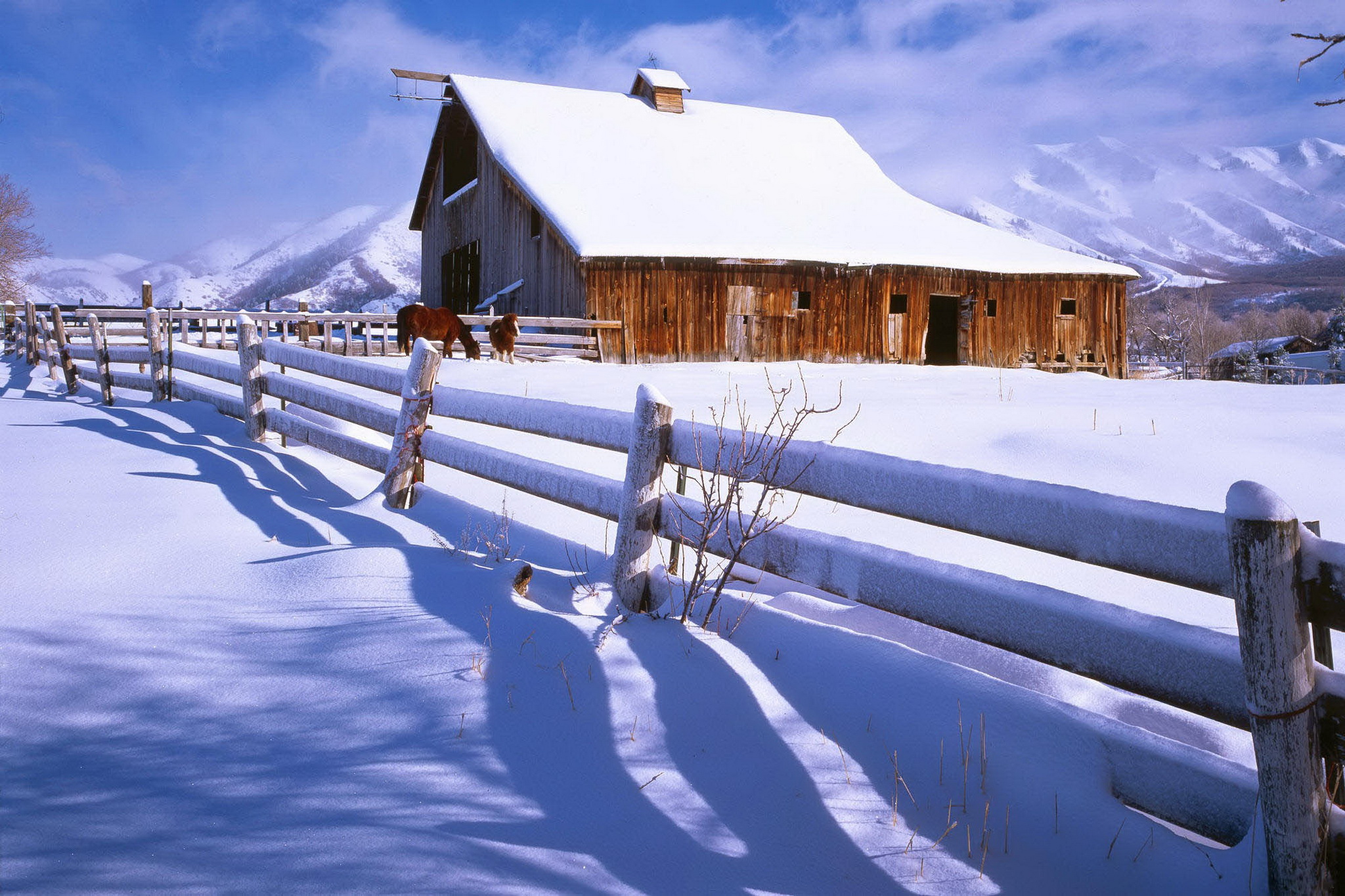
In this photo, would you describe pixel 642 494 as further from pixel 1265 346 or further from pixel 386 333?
pixel 1265 346

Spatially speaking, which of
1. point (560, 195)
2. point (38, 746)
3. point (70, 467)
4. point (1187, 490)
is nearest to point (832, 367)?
point (560, 195)

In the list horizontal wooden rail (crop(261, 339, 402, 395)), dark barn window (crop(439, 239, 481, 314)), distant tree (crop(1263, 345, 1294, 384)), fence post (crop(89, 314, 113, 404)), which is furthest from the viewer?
distant tree (crop(1263, 345, 1294, 384))

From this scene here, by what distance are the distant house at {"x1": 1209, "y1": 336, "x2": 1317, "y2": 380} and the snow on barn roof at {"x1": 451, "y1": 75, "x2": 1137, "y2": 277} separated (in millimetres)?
31202

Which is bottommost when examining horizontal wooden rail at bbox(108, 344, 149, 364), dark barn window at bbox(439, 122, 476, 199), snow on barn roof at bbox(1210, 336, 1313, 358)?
horizontal wooden rail at bbox(108, 344, 149, 364)

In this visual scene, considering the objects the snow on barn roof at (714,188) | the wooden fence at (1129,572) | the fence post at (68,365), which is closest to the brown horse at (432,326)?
the snow on barn roof at (714,188)

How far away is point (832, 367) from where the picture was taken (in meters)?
17.8

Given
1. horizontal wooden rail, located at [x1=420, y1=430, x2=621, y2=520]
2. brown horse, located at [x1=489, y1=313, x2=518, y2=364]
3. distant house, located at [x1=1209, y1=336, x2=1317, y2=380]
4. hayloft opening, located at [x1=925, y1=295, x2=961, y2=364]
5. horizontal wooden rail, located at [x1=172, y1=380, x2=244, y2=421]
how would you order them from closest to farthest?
1. horizontal wooden rail, located at [x1=420, y1=430, x2=621, y2=520]
2. horizontal wooden rail, located at [x1=172, y1=380, x2=244, y2=421]
3. brown horse, located at [x1=489, y1=313, x2=518, y2=364]
4. hayloft opening, located at [x1=925, y1=295, x2=961, y2=364]
5. distant house, located at [x1=1209, y1=336, x2=1317, y2=380]

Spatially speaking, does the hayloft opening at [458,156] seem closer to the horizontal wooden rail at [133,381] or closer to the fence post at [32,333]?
the fence post at [32,333]

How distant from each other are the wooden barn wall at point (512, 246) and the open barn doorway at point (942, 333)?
35.6 feet

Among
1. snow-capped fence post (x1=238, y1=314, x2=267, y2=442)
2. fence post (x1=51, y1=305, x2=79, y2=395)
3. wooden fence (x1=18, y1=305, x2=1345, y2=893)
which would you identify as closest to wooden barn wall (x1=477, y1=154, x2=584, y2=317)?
fence post (x1=51, y1=305, x2=79, y2=395)

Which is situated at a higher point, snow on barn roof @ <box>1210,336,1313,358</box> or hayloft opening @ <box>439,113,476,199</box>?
hayloft opening @ <box>439,113,476,199</box>

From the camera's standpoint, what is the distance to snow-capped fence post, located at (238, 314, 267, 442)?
296 inches

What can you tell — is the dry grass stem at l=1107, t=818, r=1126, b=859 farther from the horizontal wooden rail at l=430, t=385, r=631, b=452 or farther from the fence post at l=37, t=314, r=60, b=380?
the fence post at l=37, t=314, r=60, b=380

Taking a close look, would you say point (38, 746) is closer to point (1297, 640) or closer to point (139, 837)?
point (139, 837)
